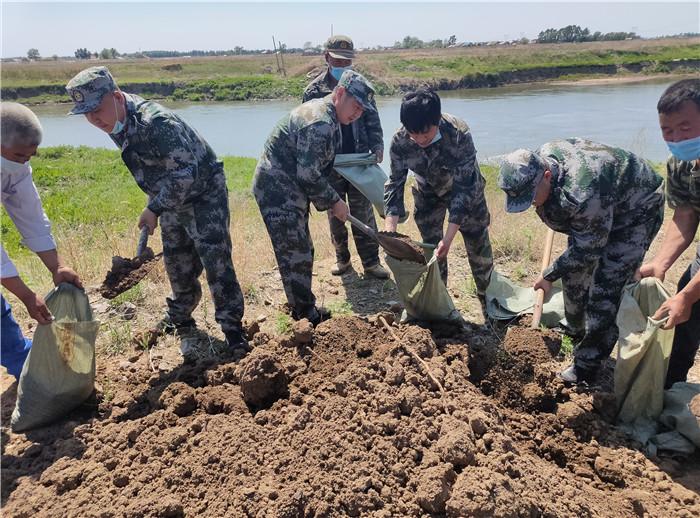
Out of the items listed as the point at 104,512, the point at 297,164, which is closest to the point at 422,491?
the point at 104,512

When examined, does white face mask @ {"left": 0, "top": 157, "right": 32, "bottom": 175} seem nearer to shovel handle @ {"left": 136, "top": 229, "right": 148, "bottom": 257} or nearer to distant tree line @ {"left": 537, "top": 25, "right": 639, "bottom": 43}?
shovel handle @ {"left": 136, "top": 229, "right": 148, "bottom": 257}

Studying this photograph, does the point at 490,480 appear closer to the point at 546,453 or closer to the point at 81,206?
the point at 546,453

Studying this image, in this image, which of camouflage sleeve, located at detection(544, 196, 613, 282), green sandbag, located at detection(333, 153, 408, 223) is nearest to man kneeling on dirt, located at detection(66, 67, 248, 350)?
green sandbag, located at detection(333, 153, 408, 223)

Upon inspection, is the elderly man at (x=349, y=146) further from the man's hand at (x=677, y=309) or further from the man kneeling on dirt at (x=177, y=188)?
the man's hand at (x=677, y=309)

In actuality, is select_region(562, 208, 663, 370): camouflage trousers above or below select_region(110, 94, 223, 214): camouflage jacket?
below

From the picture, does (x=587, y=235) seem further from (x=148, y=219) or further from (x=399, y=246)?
(x=148, y=219)

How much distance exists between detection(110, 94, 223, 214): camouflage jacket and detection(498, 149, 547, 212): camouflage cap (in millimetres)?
1893

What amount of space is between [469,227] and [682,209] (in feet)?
4.74

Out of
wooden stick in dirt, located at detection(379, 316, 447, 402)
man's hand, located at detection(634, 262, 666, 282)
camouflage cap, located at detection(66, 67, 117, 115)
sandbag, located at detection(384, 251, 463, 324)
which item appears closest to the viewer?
wooden stick in dirt, located at detection(379, 316, 447, 402)

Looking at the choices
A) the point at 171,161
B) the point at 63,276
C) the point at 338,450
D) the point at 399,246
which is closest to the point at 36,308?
the point at 63,276

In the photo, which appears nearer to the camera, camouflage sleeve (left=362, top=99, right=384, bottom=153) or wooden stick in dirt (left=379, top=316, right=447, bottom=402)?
wooden stick in dirt (left=379, top=316, right=447, bottom=402)

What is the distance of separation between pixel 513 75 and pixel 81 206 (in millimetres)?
32064

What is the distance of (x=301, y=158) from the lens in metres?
3.46

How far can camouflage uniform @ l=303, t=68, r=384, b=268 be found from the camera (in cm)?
464
